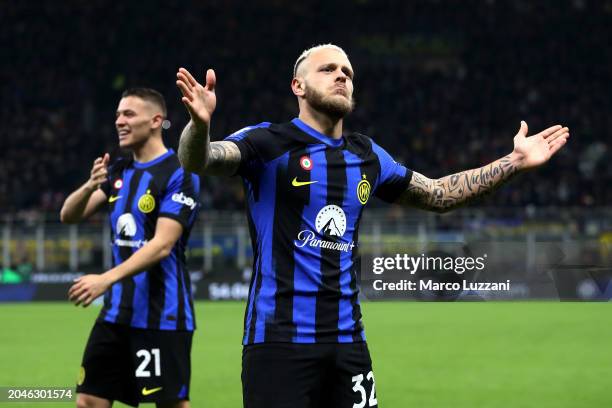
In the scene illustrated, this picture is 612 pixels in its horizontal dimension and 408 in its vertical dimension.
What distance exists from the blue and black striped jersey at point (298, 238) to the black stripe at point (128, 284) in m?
1.67

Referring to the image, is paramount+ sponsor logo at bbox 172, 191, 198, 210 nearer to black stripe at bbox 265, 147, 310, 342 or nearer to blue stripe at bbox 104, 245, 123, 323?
blue stripe at bbox 104, 245, 123, 323

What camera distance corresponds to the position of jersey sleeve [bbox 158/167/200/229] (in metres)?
5.39

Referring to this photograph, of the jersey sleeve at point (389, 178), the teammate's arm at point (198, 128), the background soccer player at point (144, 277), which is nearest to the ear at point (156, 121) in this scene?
the background soccer player at point (144, 277)

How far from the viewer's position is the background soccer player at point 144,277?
207 inches

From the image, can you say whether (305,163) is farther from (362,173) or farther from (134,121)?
(134,121)

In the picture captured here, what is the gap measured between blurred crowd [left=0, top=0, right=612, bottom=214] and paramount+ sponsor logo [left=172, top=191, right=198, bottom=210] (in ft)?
75.2

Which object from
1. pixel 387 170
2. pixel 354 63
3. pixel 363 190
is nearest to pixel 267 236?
pixel 363 190

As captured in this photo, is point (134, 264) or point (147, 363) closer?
→ point (134, 264)

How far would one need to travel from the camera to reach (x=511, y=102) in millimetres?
32375

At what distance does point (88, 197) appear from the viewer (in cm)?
565

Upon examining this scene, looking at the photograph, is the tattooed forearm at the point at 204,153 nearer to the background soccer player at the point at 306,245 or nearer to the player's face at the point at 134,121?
the background soccer player at the point at 306,245

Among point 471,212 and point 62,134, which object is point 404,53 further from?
point 471,212

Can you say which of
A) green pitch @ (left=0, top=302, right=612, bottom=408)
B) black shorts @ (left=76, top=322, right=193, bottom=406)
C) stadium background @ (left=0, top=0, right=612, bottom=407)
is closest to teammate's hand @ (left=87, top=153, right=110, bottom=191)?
black shorts @ (left=76, top=322, right=193, bottom=406)

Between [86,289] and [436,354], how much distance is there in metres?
7.61
